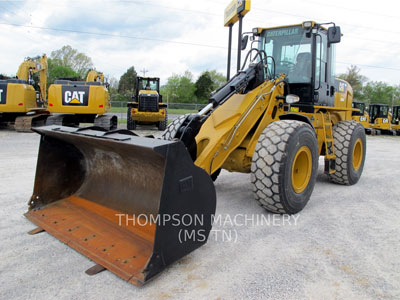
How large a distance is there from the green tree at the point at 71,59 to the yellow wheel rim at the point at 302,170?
5804cm

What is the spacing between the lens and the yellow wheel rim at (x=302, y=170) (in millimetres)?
4133

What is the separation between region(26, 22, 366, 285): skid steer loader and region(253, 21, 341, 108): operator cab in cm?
2

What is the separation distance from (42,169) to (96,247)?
4.69 feet

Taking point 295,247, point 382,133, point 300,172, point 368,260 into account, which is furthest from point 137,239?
point 382,133

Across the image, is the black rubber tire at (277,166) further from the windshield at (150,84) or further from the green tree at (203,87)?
the green tree at (203,87)

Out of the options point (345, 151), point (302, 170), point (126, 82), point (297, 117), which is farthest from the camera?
point (126, 82)

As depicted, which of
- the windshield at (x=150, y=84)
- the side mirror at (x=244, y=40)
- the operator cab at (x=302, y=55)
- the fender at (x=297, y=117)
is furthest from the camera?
the windshield at (x=150, y=84)

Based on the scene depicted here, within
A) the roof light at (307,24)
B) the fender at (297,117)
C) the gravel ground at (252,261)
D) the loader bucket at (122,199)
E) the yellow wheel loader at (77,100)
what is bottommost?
the gravel ground at (252,261)

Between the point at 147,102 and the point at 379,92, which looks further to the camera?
the point at 379,92

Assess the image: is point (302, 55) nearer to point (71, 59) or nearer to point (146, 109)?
point (146, 109)

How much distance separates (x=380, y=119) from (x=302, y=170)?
20523 mm

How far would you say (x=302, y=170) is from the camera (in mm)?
4230

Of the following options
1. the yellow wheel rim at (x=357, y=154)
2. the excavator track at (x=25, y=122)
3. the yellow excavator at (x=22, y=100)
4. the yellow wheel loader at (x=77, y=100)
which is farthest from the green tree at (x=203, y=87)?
the yellow wheel rim at (x=357, y=154)

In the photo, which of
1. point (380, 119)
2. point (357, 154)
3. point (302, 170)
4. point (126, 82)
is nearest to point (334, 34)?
point (302, 170)
